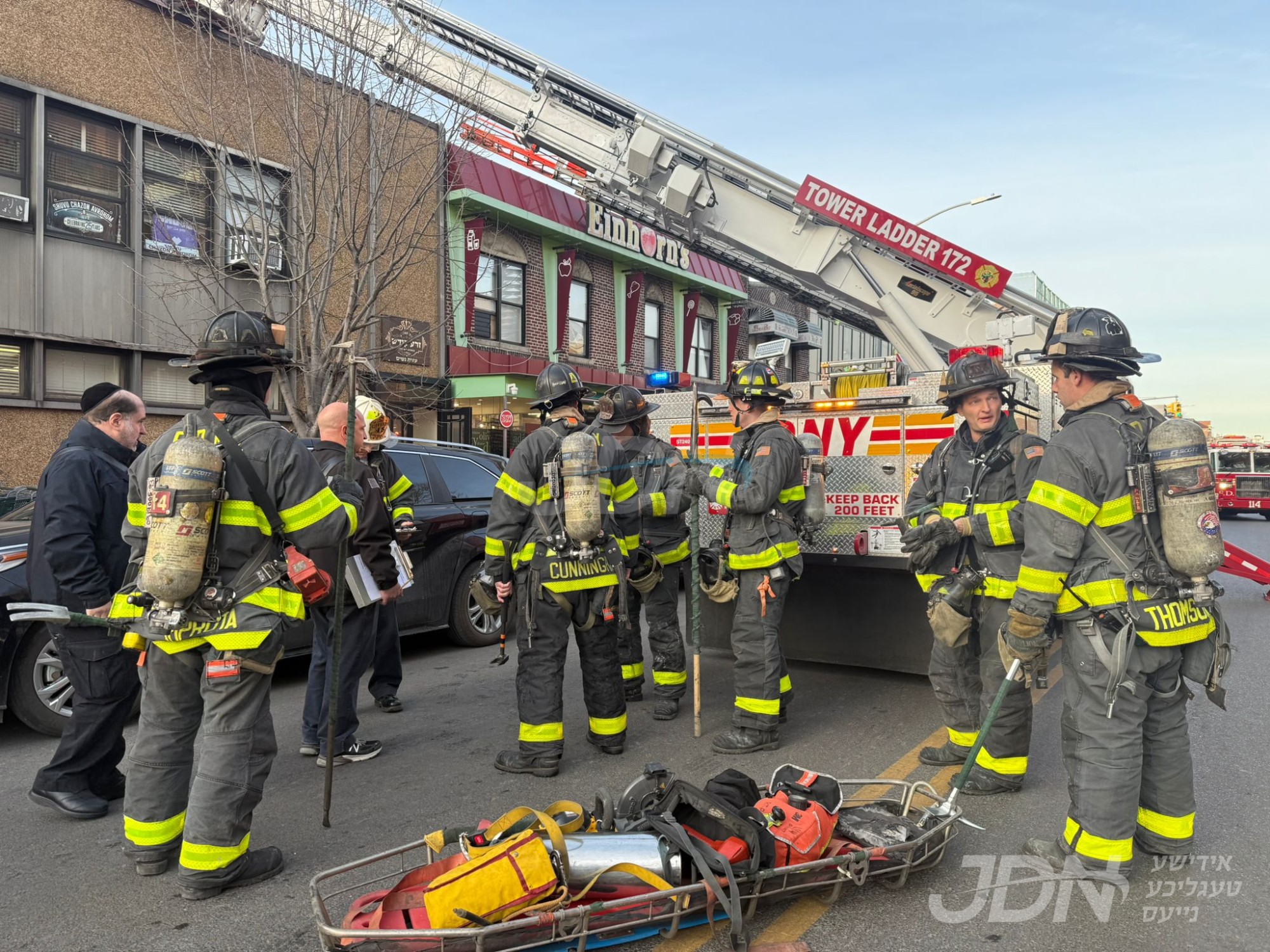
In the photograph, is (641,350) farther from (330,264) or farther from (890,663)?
(890,663)

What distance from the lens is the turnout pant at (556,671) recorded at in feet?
15.0

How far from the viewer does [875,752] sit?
16.0ft

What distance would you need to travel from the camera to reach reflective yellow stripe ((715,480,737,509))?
504 centimetres

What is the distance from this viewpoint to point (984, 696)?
14.7 ft

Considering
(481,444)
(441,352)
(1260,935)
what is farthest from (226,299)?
(1260,935)

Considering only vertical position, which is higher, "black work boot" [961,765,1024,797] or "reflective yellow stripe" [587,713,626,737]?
"reflective yellow stripe" [587,713,626,737]

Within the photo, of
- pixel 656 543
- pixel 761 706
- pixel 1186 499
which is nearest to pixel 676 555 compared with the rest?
pixel 656 543

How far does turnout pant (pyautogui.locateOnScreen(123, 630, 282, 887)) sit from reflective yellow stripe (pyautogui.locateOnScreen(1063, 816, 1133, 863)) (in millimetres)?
3151

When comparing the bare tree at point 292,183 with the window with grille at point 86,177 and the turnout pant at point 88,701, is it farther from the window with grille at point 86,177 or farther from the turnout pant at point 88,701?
the turnout pant at point 88,701

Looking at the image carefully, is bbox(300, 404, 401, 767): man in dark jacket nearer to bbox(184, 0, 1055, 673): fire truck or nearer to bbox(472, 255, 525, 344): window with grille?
bbox(184, 0, 1055, 673): fire truck

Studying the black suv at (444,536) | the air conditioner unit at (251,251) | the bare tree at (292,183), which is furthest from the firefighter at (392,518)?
the air conditioner unit at (251,251)

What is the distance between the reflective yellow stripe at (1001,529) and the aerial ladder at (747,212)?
436 cm

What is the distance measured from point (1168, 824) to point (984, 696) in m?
1.10

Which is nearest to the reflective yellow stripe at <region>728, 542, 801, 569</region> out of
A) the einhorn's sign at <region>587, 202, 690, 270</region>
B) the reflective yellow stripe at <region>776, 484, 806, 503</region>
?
the reflective yellow stripe at <region>776, 484, 806, 503</region>
